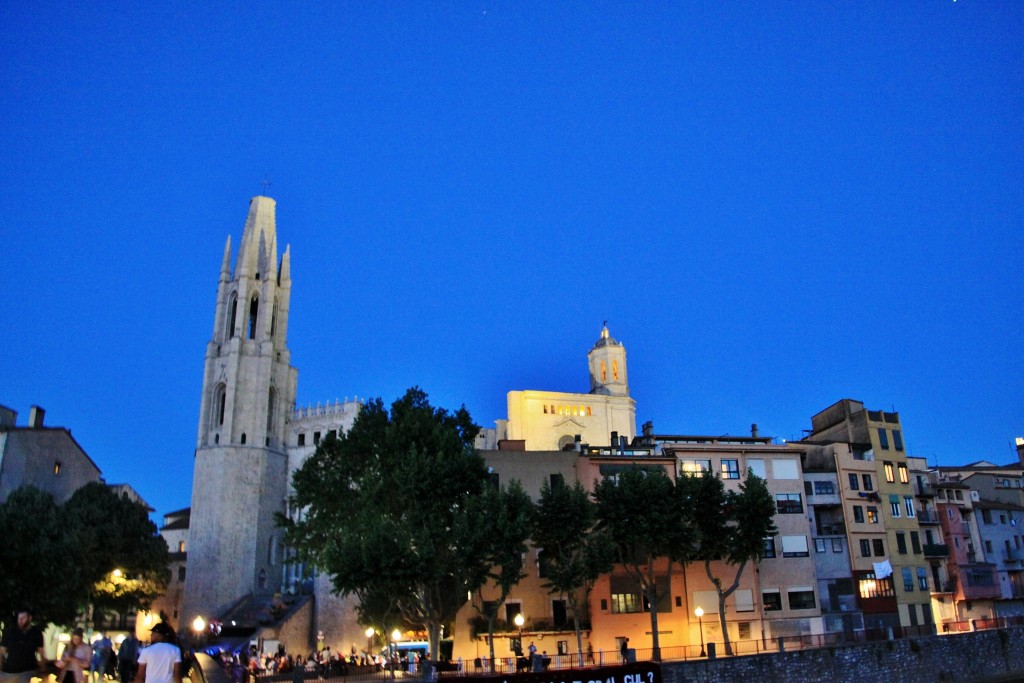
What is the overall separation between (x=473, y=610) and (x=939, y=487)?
37986 mm

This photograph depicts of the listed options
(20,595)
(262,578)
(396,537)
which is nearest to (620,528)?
(396,537)

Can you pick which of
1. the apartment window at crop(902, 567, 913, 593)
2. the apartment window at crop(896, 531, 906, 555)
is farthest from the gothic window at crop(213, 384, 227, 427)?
the apartment window at crop(902, 567, 913, 593)

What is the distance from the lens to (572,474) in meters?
48.0

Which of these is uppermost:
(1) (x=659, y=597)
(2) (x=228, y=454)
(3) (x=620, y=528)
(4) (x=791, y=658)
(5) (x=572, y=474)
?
(2) (x=228, y=454)

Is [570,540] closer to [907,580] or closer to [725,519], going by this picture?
[725,519]

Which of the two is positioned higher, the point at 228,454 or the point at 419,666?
the point at 228,454

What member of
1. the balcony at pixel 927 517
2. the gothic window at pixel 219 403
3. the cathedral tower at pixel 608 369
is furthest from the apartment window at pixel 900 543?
the gothic window at pixel 219 403

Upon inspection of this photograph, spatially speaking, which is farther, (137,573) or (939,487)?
(939,487)

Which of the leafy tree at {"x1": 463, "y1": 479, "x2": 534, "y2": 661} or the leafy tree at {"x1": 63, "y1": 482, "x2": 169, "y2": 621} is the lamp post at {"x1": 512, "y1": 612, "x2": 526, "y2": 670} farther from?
the leafy tree at {"x1": 63, "y1": 482, "x2": 169, "y2": 621}

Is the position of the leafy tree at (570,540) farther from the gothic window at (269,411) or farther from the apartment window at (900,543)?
the gothic window at (269,411)

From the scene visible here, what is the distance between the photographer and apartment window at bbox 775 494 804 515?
49.3 metres

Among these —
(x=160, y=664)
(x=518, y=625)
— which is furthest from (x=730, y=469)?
(x=160, y=664)

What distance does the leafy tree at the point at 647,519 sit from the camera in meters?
39.9

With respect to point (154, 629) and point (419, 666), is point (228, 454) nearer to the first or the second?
point (419, 666)
